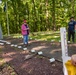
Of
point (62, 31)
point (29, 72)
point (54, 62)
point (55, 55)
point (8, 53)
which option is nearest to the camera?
point (62, 31)

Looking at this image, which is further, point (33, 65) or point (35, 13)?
point (35, 13)

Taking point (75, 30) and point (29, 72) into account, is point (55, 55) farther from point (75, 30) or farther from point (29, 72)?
point (75, 30)

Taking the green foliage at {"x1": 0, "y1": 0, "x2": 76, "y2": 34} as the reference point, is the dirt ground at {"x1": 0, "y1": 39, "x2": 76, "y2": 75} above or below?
below

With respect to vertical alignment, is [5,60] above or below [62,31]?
below

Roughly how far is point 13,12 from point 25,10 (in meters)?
2.48

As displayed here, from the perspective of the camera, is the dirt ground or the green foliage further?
the green foliage

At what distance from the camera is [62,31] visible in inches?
276

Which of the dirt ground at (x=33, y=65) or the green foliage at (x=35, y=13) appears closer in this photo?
the dirt ground at (x=33, y=65)

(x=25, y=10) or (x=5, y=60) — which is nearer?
(x=5, y=60)

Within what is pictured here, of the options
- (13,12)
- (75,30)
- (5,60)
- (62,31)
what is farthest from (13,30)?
(62,31)

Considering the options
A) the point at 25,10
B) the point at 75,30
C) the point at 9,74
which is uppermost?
the point at 25,10

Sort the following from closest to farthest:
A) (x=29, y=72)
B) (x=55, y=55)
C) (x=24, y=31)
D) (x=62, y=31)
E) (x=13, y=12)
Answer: (x=62, y=31) < (x=29, y=72) < (x=55, y=55) < (x=24, y=31) < (x=13, y=12)

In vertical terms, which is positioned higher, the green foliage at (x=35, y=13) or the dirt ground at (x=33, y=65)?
the green foliage at (x=35, y=13)

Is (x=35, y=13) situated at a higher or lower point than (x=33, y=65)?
higher
